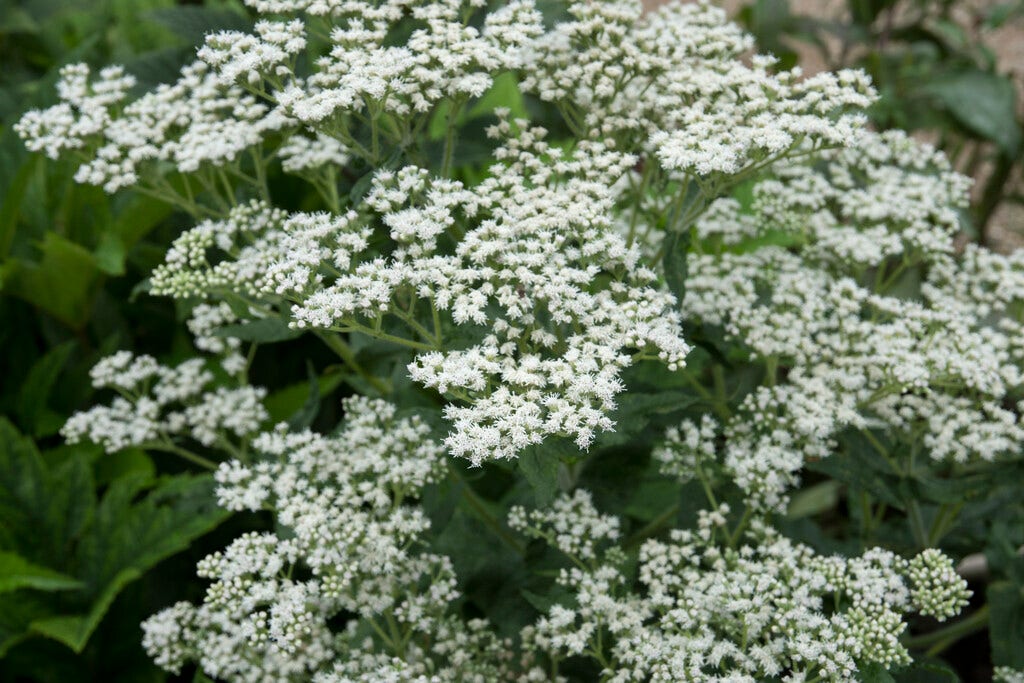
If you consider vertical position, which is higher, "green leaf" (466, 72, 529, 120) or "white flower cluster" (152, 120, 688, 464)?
"white flower cluster" (152, 120, 688, 464)

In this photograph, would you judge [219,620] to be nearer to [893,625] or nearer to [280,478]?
[280,478]

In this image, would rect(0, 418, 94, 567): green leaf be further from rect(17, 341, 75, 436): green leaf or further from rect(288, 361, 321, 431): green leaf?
rect(288, 361, 321, 431): green leaf

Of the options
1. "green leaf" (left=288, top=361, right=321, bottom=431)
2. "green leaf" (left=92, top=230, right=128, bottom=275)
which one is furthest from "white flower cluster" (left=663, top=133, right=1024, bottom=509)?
"green leaf" (left=92, top=230, right=128, bottom=275)

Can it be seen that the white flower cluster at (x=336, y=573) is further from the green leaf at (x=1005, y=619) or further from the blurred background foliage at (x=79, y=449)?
the green leaf at (x=1005, y=619)

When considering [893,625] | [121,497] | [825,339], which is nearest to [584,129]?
[825,339]

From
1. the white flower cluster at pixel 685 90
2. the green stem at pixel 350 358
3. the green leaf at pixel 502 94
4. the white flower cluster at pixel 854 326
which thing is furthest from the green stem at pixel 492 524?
the green leaf at pixel 502 94

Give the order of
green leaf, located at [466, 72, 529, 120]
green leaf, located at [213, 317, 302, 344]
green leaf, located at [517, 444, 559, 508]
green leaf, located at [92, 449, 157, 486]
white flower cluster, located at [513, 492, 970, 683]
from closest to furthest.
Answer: green leaf, located at [517, 444, 559, 508] < white flower cluster, located at [513, 492, 970, 683] < green leaf, located at [213, 317, 302, 344] < green leaf, located at [92, 449, 157, 486] < green leaf, located at [466, 72, 529, 120]

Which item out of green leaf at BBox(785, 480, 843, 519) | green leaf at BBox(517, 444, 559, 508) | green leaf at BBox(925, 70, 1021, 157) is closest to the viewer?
green leaf at BBox(517, 444, 559, 508)
